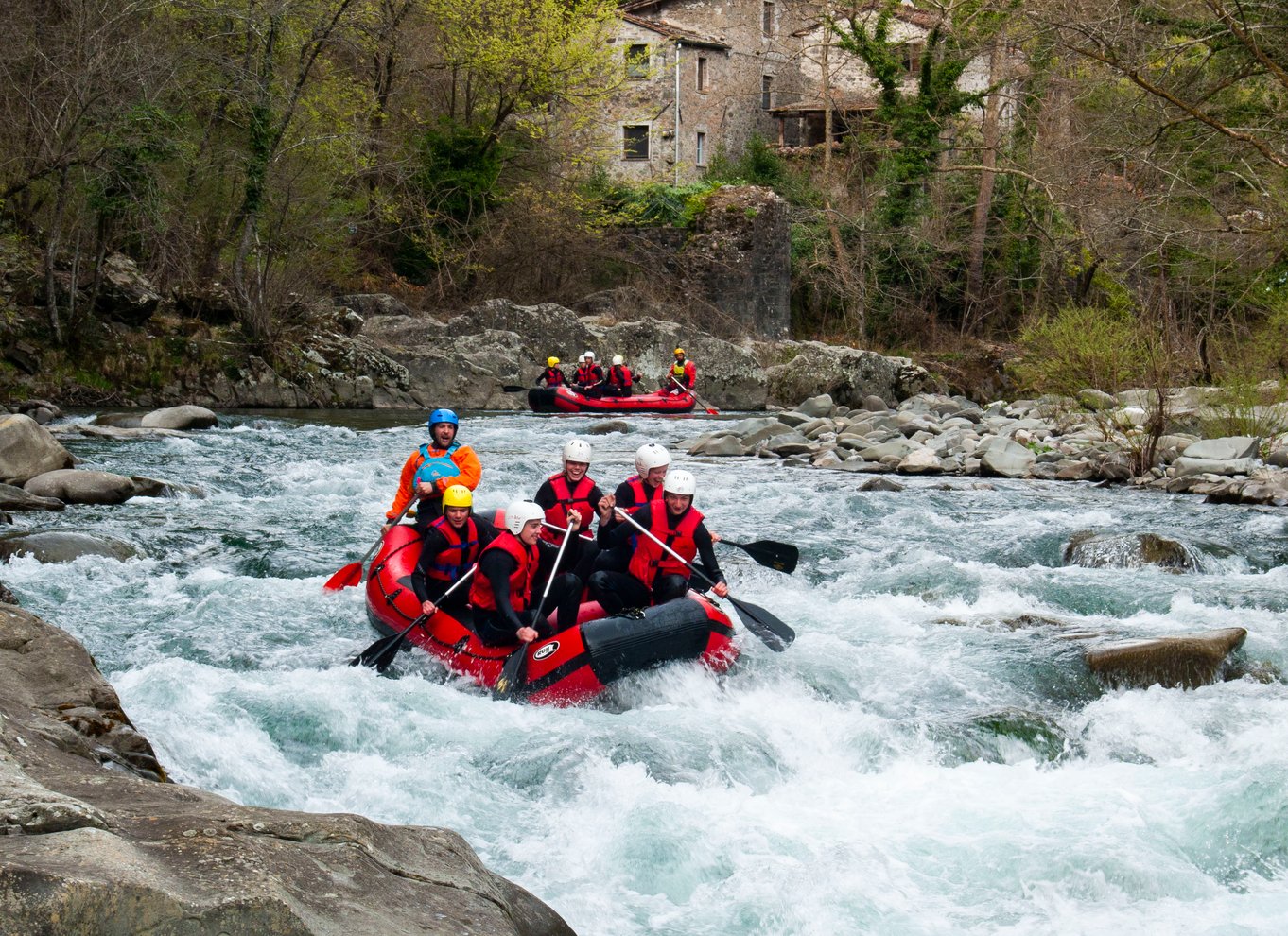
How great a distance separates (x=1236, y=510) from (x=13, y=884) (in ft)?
35.8

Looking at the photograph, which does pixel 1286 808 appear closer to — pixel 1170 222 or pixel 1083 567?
pixel 1083 567

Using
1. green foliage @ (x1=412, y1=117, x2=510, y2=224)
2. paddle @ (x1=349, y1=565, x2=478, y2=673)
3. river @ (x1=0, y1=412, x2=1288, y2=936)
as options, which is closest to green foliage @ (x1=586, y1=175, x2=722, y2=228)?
green foliage @ (x1=412, y1=117, x2=510, y2=224)

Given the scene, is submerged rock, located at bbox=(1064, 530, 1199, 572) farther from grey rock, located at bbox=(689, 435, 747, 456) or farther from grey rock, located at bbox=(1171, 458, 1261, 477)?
grey rock, located at bbox=(689, 435, 747, 456)

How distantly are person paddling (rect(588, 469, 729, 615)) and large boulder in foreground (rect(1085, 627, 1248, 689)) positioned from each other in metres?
2.10

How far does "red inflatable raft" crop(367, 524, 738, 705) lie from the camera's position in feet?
21.1

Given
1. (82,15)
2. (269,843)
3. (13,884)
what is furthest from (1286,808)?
(82,15)

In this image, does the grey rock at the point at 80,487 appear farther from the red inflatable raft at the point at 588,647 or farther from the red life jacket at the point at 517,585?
the red life jacket at the point at 517,585

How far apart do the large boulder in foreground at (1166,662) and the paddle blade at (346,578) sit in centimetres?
452

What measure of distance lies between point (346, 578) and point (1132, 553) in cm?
554

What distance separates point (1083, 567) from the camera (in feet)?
30.2

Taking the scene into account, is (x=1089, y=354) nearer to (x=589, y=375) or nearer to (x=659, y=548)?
(x=589, y=375)

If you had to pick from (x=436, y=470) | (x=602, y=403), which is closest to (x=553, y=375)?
(x=602, y=403)

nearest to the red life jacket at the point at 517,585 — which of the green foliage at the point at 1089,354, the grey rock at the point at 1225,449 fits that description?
the grey rock at the point at 1225,449

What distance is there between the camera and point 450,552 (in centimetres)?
735
